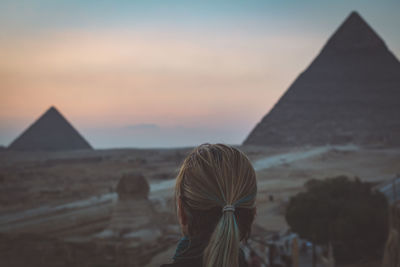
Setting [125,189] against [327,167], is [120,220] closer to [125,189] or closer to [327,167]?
[125,189]

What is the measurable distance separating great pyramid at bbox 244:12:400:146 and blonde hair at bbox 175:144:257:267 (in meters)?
95.1

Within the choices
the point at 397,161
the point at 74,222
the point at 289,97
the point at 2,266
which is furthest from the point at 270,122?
the point at 2,266

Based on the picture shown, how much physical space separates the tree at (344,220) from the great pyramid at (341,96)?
83.2 m

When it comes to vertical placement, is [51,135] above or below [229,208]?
above

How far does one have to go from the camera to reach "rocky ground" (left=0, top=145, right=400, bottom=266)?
24.2 feet

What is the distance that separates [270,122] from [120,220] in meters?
106

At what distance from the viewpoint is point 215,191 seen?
1.13m

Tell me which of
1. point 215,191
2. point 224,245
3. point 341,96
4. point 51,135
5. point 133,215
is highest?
point 341,96

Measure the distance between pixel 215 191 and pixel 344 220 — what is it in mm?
10127

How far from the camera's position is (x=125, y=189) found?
31.6 feet

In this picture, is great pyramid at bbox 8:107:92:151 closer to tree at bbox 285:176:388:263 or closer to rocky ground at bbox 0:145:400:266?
rocky ground at bbox 0:145:400:266

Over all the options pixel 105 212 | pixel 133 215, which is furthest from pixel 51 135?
pixel 133 215

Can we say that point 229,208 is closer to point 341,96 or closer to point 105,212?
point 105,212

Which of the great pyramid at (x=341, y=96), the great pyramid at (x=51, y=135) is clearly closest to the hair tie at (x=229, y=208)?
the great pyramid at (x=51, y=135)
